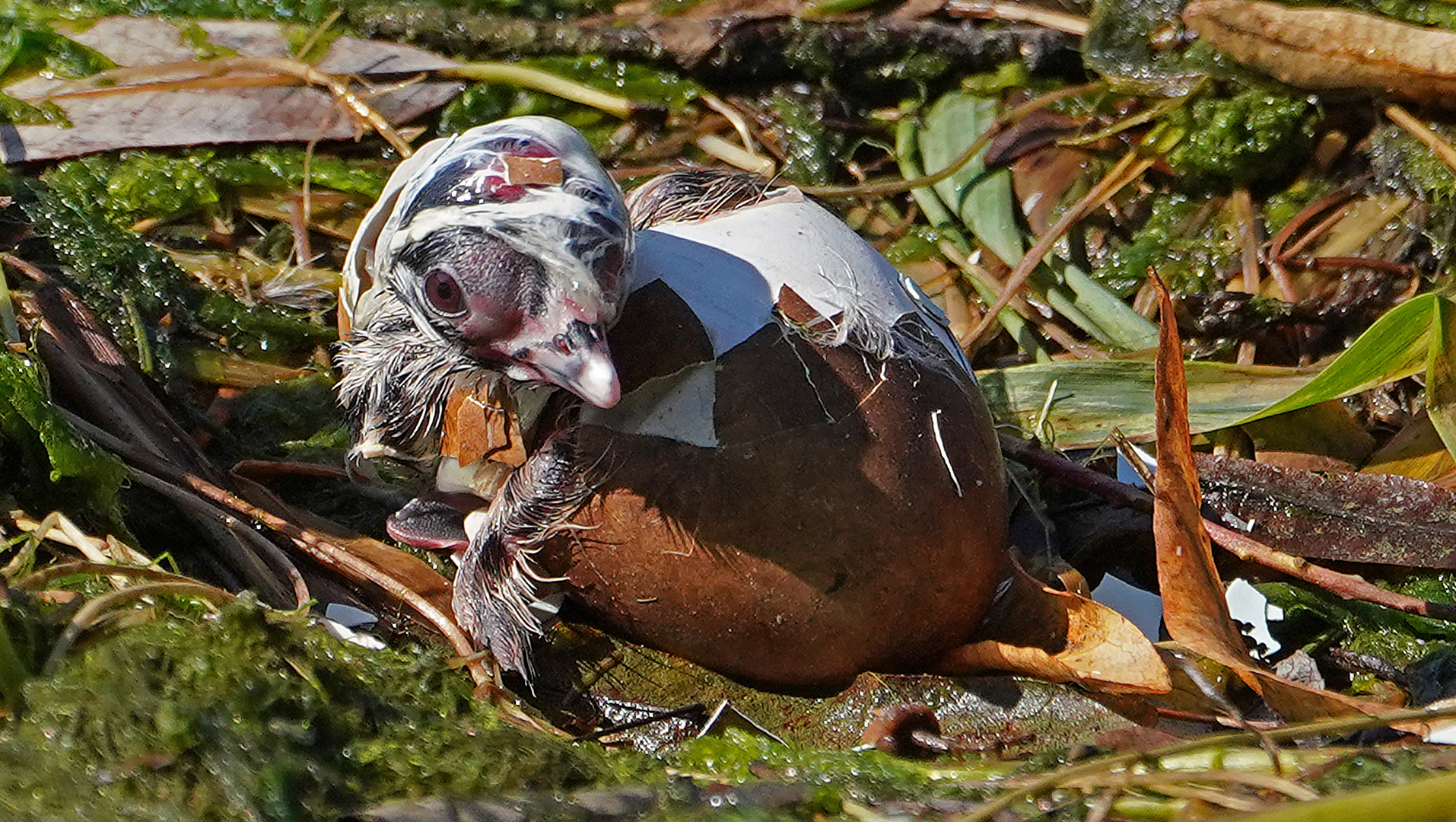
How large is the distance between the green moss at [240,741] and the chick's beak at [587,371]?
19.1 inches

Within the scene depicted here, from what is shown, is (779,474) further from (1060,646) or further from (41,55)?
(41,55)

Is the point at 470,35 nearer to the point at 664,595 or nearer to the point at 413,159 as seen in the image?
the point at 413,159

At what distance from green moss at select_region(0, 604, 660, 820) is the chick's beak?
19.1 inches

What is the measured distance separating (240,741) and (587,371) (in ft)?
2.32

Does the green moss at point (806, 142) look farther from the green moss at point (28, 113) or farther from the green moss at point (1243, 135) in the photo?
the green moss at point (28, 113)

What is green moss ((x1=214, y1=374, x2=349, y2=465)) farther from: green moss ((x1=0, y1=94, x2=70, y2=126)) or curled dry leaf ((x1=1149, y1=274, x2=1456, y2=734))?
curled dry leaf ((x1=1149, y1=274, x2=1456, y2=734))

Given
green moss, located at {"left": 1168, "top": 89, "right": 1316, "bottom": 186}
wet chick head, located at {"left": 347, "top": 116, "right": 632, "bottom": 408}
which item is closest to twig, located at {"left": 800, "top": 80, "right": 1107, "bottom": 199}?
green moss, located at {"left": 1168, "top": 89, "right": 1316, "bottom": 186}

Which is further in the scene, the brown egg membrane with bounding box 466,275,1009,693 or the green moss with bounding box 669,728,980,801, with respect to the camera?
the brown egg membrane with bounding box 466,275,1009,693

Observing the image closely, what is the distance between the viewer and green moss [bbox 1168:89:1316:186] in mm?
3896

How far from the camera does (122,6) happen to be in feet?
14.9

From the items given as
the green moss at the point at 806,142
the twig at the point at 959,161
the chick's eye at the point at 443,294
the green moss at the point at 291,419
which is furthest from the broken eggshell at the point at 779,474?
the green moss at the point at 806,142

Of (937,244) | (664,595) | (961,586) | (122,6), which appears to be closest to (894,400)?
(961,586)

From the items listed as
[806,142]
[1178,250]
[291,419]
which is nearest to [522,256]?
[291,419]

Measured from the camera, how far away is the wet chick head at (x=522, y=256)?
218 centimetres
